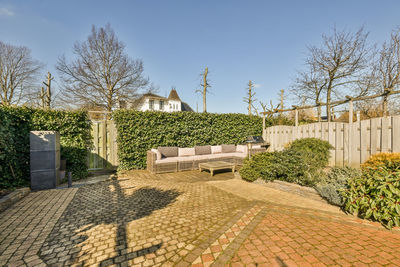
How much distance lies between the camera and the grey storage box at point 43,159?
543 cm

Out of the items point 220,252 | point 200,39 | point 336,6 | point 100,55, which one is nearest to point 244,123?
point 200,39

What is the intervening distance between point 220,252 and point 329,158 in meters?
7.29

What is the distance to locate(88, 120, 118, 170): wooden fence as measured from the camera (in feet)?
26.1

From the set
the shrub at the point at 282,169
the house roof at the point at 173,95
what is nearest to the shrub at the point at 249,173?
the shrub at the point at 282,169

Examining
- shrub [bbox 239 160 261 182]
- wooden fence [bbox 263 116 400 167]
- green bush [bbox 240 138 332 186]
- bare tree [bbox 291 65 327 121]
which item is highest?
bare tree [bbox 291 65 327 121]

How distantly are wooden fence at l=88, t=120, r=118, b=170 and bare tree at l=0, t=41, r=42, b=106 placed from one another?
18727 millimetres

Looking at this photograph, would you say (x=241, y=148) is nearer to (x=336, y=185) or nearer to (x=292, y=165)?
(x=292, y=165)

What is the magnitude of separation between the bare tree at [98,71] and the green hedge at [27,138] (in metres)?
10.8

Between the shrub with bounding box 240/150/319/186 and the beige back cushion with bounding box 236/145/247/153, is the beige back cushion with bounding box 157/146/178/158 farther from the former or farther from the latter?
the beige back cushion with bounding box 236/145/247/153

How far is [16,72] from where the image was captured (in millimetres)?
19766

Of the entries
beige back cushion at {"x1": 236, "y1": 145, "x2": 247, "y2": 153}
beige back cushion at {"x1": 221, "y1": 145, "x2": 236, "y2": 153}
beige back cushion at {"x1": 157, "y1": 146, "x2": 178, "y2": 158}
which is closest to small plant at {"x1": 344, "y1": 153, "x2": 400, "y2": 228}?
beige back cushion at {"x1": 236, "y1": 145, "x2": 247, "y2": 153}

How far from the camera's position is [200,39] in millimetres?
10906

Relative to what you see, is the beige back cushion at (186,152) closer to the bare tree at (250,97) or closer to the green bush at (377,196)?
the green bush at (377,196)

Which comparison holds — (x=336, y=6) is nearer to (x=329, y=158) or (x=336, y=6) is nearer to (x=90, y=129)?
(x=329, y=158)
